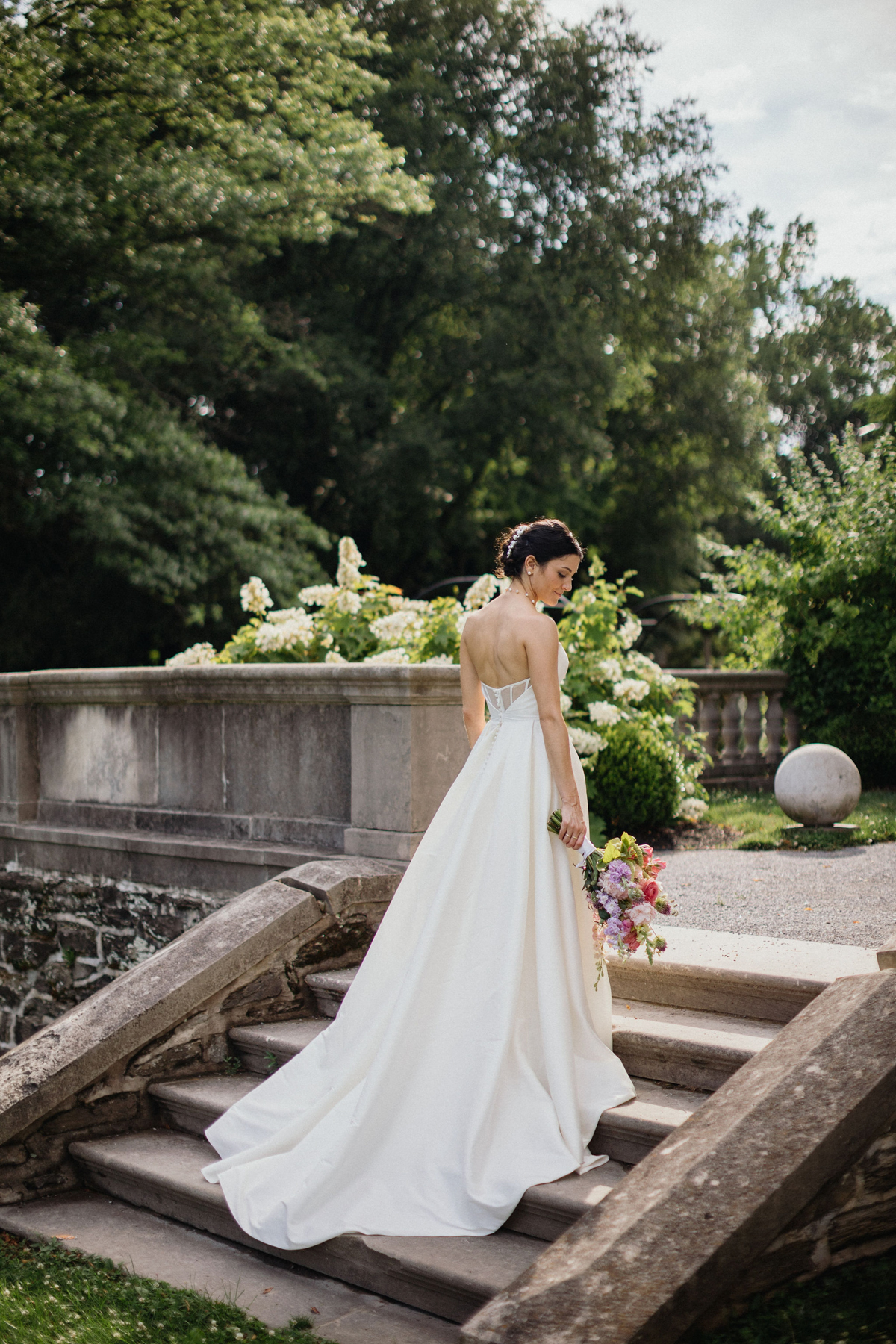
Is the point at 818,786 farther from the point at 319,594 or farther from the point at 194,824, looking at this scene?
the point at 194,824

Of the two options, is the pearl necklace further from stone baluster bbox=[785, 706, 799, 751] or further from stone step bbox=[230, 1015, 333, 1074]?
stone baluster bbox=[785, 706, 799, 751]

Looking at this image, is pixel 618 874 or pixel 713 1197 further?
pixel 618 874

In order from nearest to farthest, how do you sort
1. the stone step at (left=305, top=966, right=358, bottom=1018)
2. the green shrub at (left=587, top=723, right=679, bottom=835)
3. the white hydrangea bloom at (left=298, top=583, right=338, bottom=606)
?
the stone step at (left=305, top=966, right=358, bottom=1018), the white hydrangea bloom at (left=298, top=583, right=338, bottom=606), the green shrub at (left=587, top=723, right=679, bottom=835)

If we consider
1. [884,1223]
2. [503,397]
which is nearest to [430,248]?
[503,397]

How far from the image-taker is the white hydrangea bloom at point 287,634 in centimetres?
716

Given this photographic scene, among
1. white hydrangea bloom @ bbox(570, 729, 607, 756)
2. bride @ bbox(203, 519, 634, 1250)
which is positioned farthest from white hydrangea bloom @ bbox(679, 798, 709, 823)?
bride @ bbox(203, 519, 634, 1250)

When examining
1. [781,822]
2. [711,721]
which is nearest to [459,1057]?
[781,822]

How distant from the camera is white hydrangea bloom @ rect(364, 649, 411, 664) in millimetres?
6668

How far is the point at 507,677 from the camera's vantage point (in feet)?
13.5

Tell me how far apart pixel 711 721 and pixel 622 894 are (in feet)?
25.7

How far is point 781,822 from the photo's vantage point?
905 centimetres

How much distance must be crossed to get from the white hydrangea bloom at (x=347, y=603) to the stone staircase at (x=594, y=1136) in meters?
2.86

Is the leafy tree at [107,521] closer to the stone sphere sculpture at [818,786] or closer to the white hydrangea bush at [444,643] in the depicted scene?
the white hydrangea bush at [444,643]

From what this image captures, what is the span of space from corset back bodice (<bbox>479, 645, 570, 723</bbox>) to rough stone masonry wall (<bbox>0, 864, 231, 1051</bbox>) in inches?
108
